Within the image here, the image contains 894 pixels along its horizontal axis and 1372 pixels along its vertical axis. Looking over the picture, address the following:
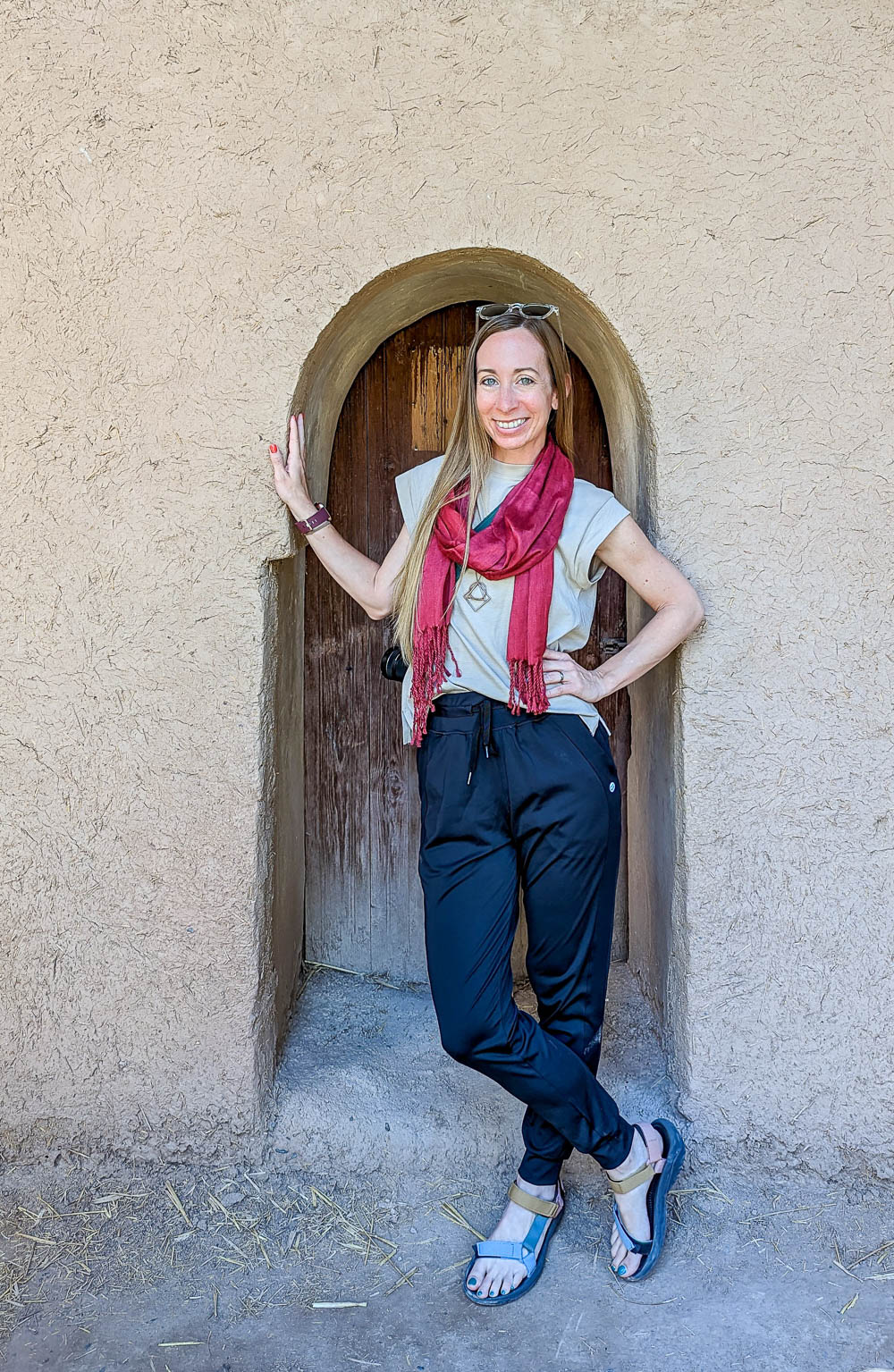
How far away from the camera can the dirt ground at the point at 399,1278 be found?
2.26 meters

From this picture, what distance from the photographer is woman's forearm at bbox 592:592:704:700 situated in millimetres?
2492

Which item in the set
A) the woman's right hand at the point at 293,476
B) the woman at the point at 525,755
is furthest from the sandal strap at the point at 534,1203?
the woman's right hand at the point at 293,476

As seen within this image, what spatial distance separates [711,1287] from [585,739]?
4.41ft

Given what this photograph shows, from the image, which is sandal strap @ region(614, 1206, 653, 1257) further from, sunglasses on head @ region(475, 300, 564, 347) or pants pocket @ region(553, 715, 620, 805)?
sunglasses on head @ region(475, 300, 564, 347)

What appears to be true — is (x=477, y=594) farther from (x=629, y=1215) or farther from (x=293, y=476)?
(x=629, y=1215)

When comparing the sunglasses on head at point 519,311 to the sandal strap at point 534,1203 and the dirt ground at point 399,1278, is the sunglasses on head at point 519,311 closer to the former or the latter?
the sandal strap at point 534,1203

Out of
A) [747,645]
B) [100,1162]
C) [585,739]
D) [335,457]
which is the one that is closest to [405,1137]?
[100,1162]

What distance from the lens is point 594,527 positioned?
2.44 m

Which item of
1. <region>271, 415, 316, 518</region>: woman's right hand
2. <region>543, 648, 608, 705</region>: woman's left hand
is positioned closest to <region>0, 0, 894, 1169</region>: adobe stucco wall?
<region>271, 415, 316, 518</region>: woman's right hand

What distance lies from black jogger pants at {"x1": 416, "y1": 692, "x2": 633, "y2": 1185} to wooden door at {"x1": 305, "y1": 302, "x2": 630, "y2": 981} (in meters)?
0.92

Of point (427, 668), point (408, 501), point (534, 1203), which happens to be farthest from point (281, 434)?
point (534, 1203)

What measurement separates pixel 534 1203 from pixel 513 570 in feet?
5.08

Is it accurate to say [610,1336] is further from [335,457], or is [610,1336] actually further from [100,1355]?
[335,457]

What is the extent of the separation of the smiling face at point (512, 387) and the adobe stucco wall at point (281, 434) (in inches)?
11.7
